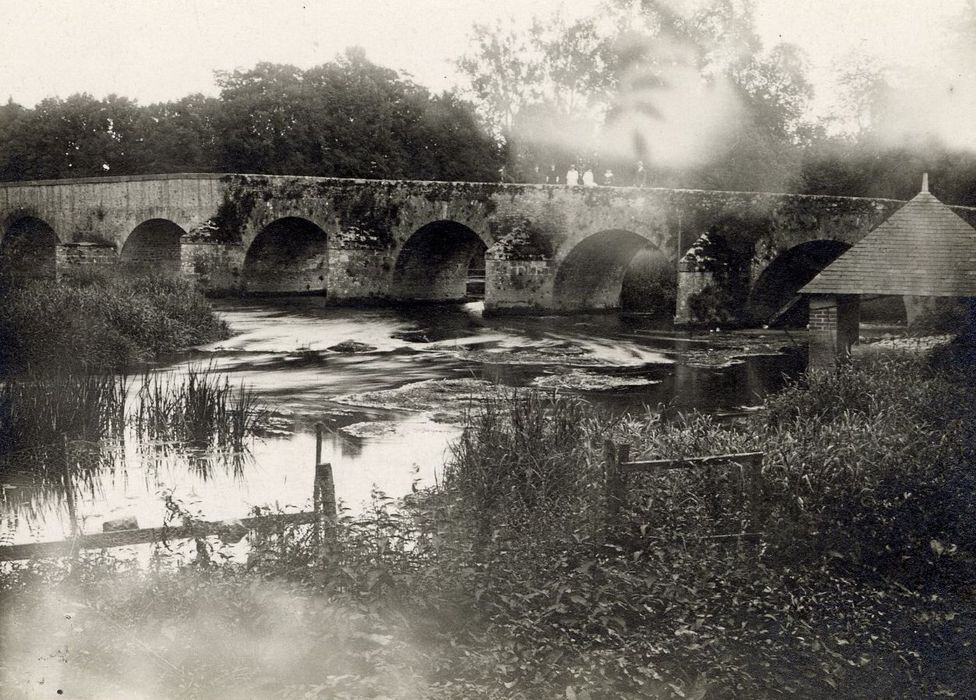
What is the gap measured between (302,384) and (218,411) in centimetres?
409

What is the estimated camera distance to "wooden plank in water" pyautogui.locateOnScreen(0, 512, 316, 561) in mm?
5133

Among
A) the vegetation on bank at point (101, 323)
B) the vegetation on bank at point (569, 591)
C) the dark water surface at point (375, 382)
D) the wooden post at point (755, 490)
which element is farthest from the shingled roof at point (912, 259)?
the vegetation on bank at point (101, 323)

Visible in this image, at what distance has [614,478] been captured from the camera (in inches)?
267

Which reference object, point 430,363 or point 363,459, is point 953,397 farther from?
point 430,363

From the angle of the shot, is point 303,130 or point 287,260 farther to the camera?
point 303,130

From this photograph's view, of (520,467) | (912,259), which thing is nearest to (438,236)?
(912,259)

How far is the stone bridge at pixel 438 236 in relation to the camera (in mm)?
20562

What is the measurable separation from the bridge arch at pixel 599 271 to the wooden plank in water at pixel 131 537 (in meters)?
17.4

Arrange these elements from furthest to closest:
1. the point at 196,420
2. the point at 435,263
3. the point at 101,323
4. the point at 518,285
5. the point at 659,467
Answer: the point at 435,263, the point at 518,285, the point at 101,323, the point at 196,420, the point at 659,467

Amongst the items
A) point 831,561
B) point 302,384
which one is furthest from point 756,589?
point 302,384

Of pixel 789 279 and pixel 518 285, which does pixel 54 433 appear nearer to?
pixel 518 285

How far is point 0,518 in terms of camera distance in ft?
21.3

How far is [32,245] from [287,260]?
10875mm

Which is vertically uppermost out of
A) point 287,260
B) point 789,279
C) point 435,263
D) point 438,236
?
Result: point 438,236
